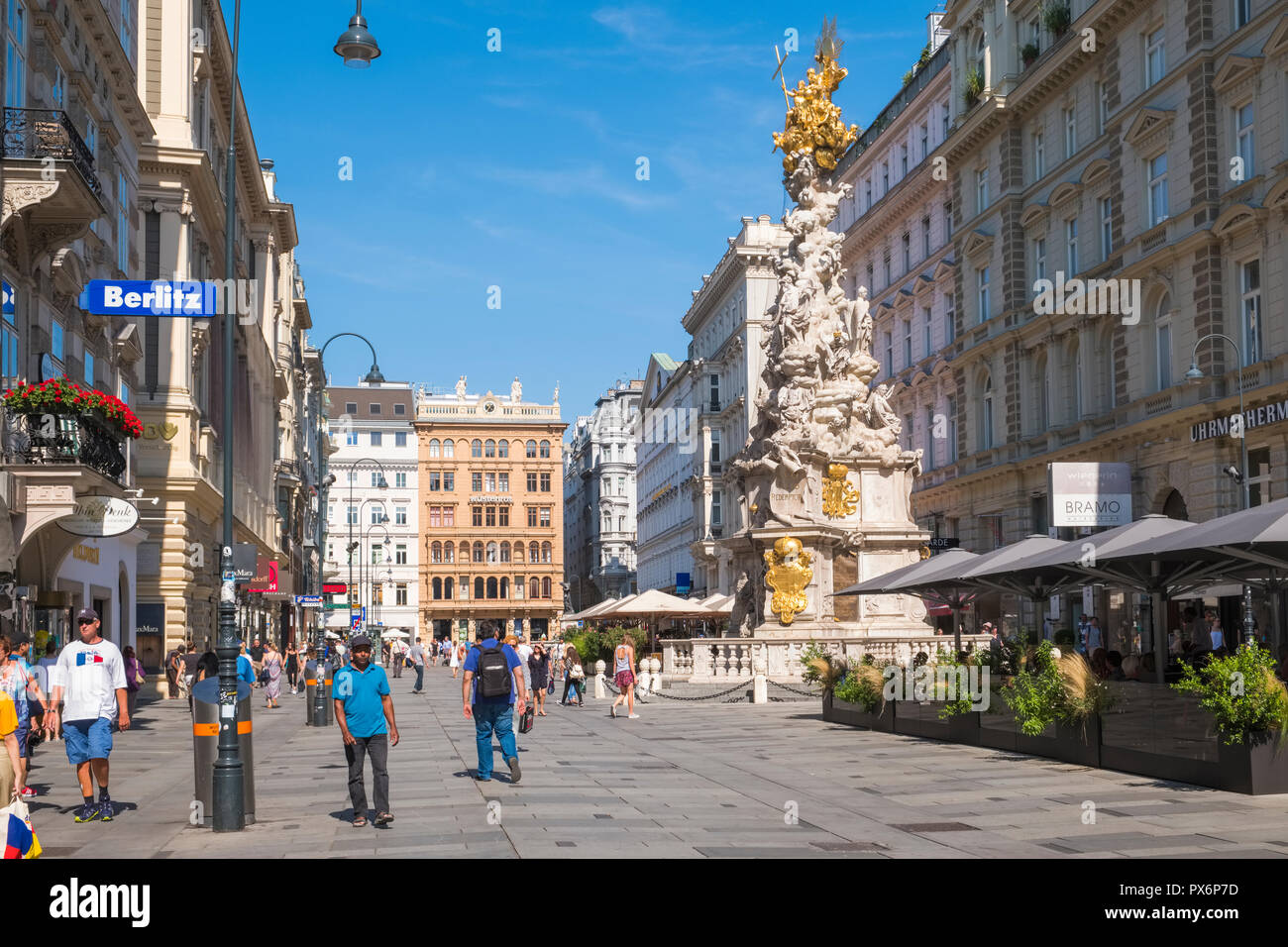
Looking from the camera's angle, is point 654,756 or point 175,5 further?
point 175,5

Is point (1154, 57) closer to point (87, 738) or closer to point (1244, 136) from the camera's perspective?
point (1244, 136)

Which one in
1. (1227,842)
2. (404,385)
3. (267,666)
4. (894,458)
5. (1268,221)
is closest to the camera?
(1227,842)

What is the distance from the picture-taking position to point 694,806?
1510cm

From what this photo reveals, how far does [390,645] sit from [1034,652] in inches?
3070

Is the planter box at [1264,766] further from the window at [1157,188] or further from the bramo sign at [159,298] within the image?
the window at [1157,188]

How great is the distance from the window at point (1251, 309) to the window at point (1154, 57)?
6759mm

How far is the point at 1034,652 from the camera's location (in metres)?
21.9

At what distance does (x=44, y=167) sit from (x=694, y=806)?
47.3ft

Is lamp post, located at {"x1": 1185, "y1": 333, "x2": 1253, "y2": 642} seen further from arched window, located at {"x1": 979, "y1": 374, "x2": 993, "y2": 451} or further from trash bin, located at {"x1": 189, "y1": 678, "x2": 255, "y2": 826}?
trash bin, located at {"x1": 189, "y1": 678, "x2": 255, "y2": 826}

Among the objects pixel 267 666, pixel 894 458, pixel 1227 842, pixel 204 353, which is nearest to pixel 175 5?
pixel 204 353

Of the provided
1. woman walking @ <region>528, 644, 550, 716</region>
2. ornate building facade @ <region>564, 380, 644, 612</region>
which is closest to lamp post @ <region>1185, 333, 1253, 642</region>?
woman walking @ <region>528, 644, 550, 716</region>

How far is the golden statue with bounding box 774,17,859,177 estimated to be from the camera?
40.4 meters

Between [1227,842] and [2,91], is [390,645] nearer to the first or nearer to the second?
[2,91]

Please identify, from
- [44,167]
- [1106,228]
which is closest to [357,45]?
[44,167]
